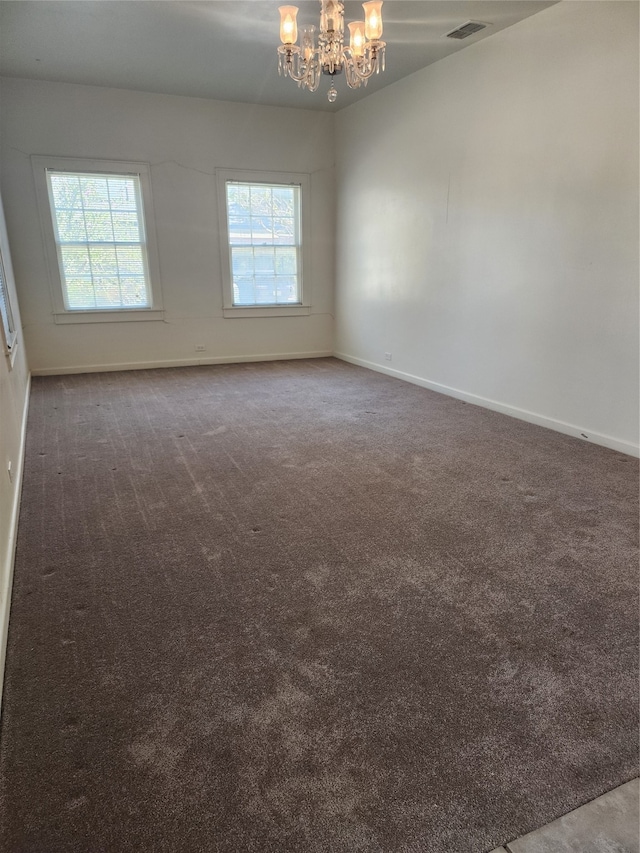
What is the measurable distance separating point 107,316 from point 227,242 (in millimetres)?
1717

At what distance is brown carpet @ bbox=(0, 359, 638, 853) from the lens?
1.17 metres

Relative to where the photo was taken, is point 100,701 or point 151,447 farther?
point 151,447

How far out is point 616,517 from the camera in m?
2.53

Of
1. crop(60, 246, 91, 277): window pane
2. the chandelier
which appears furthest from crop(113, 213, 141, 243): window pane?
the chandelier

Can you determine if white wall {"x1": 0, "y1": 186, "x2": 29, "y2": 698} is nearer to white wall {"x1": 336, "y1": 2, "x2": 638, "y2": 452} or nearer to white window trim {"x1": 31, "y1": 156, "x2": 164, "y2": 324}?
white window trim {"x1": 31, "y1": 156, "x2": 164, "y2": 324}

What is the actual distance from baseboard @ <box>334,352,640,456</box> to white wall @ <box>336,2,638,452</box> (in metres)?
0.01

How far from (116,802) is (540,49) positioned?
15.8ft

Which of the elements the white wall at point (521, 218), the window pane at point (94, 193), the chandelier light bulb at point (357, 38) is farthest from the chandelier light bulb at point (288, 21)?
the window pane at point (94, 193)

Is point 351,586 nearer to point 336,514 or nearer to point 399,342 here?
point 336,514

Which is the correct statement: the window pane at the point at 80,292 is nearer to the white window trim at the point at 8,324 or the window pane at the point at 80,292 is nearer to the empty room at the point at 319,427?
the empty room at the point at 319,427

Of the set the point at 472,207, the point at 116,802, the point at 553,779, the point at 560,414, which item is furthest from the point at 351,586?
the point at 472,207

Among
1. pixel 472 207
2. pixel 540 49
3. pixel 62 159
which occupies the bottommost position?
pixel 472 207

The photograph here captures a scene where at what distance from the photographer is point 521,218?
13.0 feet

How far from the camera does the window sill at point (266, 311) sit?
21.4 ft
